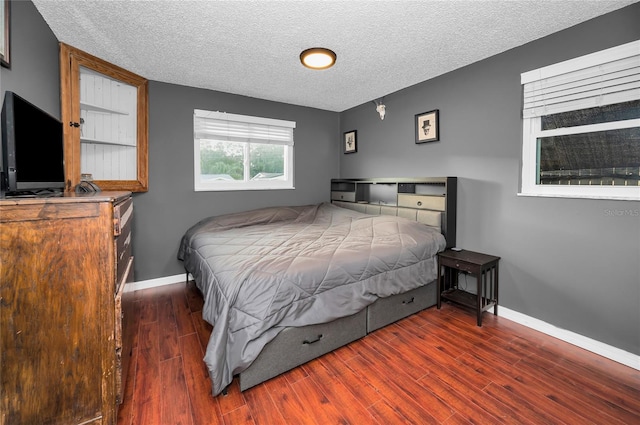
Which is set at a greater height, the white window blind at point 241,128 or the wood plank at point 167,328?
the white window blind at point 241,128

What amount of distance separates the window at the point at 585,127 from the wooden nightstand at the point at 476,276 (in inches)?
28.0

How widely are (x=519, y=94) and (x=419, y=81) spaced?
110 centimetres

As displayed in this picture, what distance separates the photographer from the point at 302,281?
1848 millimetres

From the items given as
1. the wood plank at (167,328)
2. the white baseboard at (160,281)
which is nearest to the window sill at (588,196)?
the wood plank at (167,328)

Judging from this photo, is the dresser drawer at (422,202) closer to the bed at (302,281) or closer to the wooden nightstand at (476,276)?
the bed at (302,281)

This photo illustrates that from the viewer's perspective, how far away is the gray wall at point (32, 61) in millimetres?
1684

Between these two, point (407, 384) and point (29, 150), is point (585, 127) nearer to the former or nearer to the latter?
point (407, 384)

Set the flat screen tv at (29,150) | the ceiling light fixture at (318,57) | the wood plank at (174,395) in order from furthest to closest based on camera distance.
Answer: the ceiling light fixture at (318,57)
the wood plank at (174,395)
the flat screen tv at (29,150)

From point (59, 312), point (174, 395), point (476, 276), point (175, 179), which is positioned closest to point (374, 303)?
point (476, 276)

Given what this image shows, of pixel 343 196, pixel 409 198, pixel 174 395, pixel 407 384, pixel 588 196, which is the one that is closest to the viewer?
pixel 174 395

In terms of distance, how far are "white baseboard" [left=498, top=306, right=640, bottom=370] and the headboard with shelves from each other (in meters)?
0.82

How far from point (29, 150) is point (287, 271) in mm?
1482

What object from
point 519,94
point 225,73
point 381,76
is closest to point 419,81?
point 381,76

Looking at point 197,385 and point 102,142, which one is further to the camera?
point 102,142
